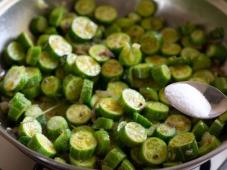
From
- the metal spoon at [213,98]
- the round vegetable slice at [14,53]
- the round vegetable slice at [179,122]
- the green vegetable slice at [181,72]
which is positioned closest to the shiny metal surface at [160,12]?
the round vegetable slice at [14,53]

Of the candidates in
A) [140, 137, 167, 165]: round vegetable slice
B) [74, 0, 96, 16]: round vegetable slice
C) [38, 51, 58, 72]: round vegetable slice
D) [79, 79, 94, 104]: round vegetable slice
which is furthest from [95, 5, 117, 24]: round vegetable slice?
[140, 137, 167, 165]: round vegetable slice

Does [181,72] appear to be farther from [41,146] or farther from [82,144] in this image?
[41,146]

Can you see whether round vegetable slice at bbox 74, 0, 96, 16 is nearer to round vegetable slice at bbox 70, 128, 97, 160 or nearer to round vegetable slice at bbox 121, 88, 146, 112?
round vegetable slice at bbox 121, 88, 146, 112

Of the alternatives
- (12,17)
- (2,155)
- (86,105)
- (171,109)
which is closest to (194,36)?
(171,109)

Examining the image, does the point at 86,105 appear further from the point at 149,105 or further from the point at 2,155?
the point at 2,155

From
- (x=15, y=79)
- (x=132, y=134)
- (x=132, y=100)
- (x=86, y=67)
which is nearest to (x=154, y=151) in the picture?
(x=132, y=134)
